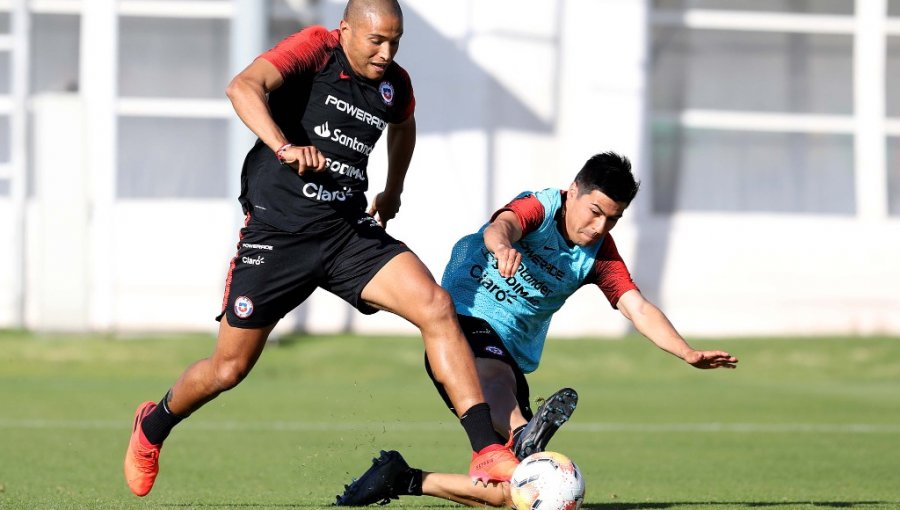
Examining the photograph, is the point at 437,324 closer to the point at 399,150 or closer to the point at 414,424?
the point at 399,150

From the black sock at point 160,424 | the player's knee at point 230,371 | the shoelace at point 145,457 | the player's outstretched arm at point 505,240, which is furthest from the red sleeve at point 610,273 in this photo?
the shoelace at point 145,457

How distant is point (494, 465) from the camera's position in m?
5.66

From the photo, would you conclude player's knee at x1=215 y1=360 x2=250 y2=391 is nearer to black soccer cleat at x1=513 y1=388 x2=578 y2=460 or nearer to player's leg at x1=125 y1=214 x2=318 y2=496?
player's leg at x1=125 y1=214 x2=318 y2=496

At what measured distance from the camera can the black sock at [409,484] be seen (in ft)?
21.5

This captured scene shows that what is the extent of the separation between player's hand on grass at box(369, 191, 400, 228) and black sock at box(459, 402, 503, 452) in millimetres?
1470

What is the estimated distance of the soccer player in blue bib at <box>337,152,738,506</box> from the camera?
646 centimetres

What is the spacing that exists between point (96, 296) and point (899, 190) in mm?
10567

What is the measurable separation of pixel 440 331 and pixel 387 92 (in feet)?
3.88

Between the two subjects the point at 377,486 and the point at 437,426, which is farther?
the point at 437,426

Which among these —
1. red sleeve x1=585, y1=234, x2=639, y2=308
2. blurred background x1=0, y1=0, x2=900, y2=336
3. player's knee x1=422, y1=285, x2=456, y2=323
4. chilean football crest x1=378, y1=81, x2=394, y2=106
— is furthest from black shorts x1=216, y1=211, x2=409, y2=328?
blurred background x1=0, y1=0, x2=900, y2=336

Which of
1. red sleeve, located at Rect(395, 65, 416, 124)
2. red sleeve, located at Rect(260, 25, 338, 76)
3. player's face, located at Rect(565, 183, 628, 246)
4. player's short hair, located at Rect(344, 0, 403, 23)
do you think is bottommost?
player's face, located at Rect(565, 183, 628, 246)

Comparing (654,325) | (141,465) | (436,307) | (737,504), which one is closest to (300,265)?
(436,307)

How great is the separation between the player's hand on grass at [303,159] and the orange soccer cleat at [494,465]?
132 cm

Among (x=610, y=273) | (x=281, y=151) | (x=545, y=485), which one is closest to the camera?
(x=545, y=485)
